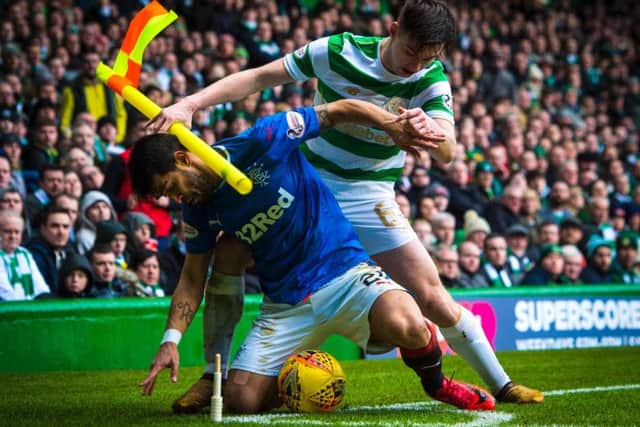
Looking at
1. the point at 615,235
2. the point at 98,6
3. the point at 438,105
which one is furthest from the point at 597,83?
the point at 438,105

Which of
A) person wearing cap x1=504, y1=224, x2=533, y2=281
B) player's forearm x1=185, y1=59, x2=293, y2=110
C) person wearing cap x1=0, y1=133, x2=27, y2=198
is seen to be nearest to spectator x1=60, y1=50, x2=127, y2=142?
person wearing cap x1=0, y1=133, x2=27, y2=198

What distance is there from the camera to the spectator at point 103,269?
9.80 metres

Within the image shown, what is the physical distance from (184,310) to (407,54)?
6.09 ft

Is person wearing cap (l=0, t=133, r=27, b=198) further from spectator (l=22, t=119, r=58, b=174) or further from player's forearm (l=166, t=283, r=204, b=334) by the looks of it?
player's forearm (l=166, t=283, r=204, b=334)

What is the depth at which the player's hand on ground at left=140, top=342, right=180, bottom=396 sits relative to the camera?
5.61 m

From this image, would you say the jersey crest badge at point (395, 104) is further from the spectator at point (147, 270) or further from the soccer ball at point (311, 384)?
the spectator at point (147, 270)

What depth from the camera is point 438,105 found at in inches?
251

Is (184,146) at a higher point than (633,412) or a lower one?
higher

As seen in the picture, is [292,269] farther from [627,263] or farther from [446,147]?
[627,263]

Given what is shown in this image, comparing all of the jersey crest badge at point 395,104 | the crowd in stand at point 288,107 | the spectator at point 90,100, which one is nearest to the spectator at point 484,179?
the crowd in stand at point 288,107

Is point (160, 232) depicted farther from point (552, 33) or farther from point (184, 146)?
point (552, 33)

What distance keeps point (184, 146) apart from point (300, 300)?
46.1 inches

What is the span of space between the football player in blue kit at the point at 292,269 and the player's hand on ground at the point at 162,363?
0.07 m

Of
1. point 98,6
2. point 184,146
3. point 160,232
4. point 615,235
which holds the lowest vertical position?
point 615,235
